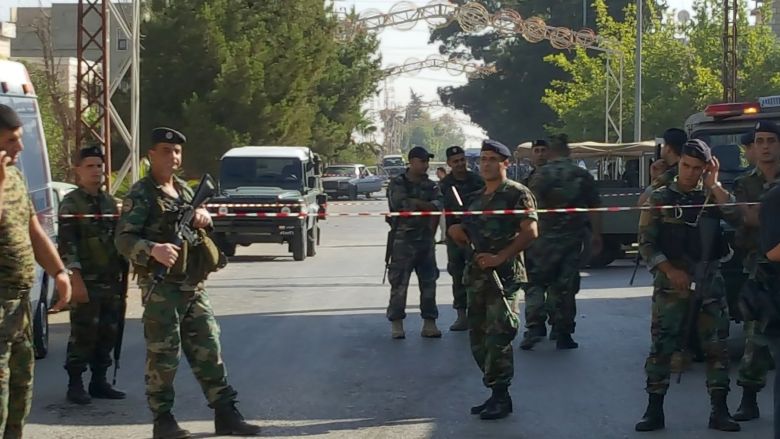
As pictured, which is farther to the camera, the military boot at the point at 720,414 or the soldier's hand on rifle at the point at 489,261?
the soldier's hand on rifle at the point at 489,261

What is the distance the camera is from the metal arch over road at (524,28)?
1961 inches

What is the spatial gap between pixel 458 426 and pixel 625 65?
45.3 m

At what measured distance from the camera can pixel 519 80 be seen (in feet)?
249

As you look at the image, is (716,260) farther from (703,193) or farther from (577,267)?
(577,267)

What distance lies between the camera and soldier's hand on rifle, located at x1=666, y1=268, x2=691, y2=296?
7.68 metres

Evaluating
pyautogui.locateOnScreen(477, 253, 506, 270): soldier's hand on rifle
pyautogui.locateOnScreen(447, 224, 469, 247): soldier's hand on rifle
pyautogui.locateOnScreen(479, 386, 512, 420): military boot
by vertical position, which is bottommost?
pyautogui.locateOnScreen(479, 386, 512, 420): military boot

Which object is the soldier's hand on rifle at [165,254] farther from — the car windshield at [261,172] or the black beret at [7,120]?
the car windshield at [261,172]

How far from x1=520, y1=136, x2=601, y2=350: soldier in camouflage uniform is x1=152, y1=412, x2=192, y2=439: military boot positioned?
4536 mm

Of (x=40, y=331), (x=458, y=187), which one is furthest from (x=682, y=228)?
(x=40, y=331)

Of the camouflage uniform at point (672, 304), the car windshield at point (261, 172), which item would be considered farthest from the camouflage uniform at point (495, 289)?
the car windshield at point (261, 172)

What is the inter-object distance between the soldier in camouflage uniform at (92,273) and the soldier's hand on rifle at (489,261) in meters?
2.58

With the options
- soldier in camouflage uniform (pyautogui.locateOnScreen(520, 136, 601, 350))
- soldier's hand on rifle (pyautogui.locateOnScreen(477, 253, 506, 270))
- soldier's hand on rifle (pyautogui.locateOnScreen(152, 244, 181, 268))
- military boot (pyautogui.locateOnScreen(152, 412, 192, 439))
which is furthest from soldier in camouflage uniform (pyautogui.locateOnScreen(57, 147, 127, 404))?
soldier in camouflage uniform (pyautogui.locateOnScreen(520, 136, 601, 350))

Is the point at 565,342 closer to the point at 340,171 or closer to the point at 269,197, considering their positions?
the point at 269,197

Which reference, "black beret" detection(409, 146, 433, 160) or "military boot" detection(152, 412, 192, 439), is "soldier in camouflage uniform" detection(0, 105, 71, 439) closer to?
"military boot" detection(152, 412, 192, 439)
